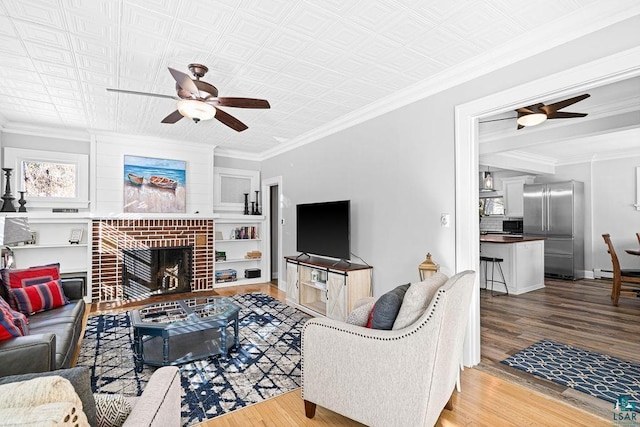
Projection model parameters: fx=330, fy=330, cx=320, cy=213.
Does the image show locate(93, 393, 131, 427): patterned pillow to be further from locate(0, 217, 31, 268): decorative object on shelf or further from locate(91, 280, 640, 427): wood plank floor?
locate(0, 217, 31, 268): decorative object on shelf

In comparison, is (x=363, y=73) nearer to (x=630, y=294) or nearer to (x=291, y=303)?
(x=291, y=303)

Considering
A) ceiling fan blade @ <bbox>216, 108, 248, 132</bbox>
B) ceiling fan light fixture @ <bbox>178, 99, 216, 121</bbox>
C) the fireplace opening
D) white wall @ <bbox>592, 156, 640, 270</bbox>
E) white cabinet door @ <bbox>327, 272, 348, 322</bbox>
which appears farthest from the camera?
white wall @ <bbox>592, 156, 640, 270</bbox>

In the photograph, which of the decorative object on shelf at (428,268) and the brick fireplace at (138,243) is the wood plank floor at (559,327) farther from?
the brick fireplace at (138,243)

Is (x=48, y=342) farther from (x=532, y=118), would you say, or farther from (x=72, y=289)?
(x=532, y=118)

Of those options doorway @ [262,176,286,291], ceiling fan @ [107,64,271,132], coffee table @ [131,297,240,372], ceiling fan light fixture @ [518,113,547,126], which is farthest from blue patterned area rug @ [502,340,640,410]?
doorway @ [262,176,286,291]

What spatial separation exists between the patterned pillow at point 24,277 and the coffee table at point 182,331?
38.2 inches

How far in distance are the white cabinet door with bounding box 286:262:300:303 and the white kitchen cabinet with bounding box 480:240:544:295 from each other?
3.55 metres

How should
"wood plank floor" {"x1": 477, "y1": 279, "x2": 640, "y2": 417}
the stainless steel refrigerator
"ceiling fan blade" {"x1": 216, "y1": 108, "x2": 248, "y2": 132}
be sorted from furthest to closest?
1. the stainless steel refrigerator
2. "ceiling fan blade" {"x1": 216, "y1": 108, "x2": 248, "y2": 132}
3. "wood plank floor" {"x1": 477, "y1": 279, "x2": 640, "y2": 417}

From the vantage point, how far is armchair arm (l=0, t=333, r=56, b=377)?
1772 mm

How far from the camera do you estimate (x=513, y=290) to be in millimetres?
5637

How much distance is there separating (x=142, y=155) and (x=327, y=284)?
384 cm

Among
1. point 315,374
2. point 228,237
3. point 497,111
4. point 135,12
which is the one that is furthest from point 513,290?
point 135,12

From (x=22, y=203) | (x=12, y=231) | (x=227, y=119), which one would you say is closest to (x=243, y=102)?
(x=227, y=119)

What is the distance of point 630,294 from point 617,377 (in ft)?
10.1
